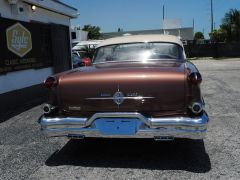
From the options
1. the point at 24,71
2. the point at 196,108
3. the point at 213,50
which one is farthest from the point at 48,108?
the point at 213,50

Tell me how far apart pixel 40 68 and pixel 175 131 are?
9238 millimetres

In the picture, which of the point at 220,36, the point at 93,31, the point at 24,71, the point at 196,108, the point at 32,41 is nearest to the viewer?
the point at 196,108

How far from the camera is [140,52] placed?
6832mm

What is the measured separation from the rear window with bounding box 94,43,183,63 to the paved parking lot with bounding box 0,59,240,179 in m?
1.29

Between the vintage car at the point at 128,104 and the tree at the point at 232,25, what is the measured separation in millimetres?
41032

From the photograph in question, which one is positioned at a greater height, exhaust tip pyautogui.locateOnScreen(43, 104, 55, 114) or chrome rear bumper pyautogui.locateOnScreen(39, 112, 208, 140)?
exhaust tip pyautogui.locateOnScreen(43, 104, 55, 114)

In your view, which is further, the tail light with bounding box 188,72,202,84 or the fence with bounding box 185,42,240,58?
the fence with bounding box 185,42,240,58

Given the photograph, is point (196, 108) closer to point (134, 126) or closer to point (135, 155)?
point (134, 126)

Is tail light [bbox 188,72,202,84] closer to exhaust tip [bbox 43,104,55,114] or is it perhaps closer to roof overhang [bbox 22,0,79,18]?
exhaust tip [bbox 43,104,55,114]

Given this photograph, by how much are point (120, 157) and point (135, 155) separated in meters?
0.21

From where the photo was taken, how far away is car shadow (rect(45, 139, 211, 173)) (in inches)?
211

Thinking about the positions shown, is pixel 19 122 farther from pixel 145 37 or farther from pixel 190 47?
pixel 190 47

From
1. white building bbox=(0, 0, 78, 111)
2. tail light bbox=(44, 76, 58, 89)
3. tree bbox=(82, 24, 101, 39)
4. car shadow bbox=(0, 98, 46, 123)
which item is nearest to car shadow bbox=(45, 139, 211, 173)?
tail light bbox=(44, 76, 58, 89)

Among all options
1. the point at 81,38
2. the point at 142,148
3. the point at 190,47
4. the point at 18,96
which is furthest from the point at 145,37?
the point at 81,38
